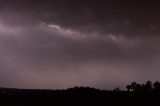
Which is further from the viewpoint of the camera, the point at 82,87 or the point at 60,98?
the point at 82,87

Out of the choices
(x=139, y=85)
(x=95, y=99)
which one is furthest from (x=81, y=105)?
(x=139, y=85)

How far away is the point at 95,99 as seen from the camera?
247 ft

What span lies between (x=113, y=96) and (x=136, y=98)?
4238mm

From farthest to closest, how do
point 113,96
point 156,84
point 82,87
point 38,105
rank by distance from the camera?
point 156,84
point 82,87
point 113,96
point 38,105

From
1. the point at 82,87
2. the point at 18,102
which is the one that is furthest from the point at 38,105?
the point at 82,87

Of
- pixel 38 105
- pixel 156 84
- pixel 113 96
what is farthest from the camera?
pixel 156 84

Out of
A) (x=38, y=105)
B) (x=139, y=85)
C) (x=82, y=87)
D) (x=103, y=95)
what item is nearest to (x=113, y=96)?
(x=103, y=95)

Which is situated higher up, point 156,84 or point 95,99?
point 156,84

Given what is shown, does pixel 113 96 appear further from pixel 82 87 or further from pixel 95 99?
pixel 82 87

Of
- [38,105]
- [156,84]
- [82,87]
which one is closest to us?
[38,105]

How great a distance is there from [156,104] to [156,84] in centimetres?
4348

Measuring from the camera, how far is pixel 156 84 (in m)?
118

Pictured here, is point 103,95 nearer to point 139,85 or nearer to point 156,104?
point 156,104

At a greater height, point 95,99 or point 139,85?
point 139,85
